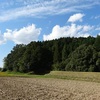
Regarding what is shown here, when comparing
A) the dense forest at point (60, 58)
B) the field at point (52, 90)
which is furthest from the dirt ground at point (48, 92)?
the dense forest at point (60, 58)

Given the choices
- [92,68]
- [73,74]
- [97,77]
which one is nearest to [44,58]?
[92,68]

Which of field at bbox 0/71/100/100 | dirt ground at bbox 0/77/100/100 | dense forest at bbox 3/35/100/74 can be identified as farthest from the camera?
dense forest at bbox 3/35/100/74

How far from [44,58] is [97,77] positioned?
249 feet

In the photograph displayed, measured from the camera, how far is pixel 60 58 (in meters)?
128

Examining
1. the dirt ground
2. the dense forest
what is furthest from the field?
the dense forest

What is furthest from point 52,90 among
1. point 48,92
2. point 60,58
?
point 60,58

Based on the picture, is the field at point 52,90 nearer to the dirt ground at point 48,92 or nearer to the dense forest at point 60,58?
the dirt ground at point 48,92

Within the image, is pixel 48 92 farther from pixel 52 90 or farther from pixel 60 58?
pixel 60 58

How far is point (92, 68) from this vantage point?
9456 centimetres

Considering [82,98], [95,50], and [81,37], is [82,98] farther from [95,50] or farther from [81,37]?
[81,37]

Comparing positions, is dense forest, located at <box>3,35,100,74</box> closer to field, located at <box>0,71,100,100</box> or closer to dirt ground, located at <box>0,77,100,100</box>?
field, located at <box>0,71,100,100</box>

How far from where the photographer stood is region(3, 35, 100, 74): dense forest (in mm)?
100469

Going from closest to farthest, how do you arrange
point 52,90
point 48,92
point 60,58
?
point 48,92, point 52,90, point 60,58

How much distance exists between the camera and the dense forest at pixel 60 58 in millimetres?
100469
